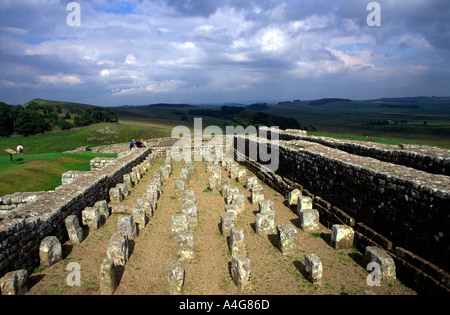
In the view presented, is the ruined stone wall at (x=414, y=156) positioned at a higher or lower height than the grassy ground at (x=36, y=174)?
higher

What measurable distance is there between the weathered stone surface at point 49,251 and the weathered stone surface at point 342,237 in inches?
279

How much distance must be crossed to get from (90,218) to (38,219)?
205 centimetres

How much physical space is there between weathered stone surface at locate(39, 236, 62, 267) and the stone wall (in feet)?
25.5

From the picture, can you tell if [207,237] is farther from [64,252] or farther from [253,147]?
[253,147]

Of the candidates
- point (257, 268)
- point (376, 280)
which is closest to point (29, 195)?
point (257, 268)

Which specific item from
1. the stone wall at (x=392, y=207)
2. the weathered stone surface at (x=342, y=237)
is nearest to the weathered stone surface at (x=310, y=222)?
the stone wall at (x=392, y=207)

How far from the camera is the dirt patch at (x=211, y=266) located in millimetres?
5941

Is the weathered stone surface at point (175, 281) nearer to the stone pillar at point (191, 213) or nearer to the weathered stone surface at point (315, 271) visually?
the weathered stone surface at point (315, 271)

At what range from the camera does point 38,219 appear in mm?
7137

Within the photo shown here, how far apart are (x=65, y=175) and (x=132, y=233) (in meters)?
8.02

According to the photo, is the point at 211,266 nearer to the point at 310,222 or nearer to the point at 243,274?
the point at 243,274

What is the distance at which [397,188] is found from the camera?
6676 mm

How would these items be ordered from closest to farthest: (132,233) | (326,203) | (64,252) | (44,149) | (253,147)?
(64,252) → (132,233) → (326,203) → (253,147) → (44,149)

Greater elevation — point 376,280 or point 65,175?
point 65,175
